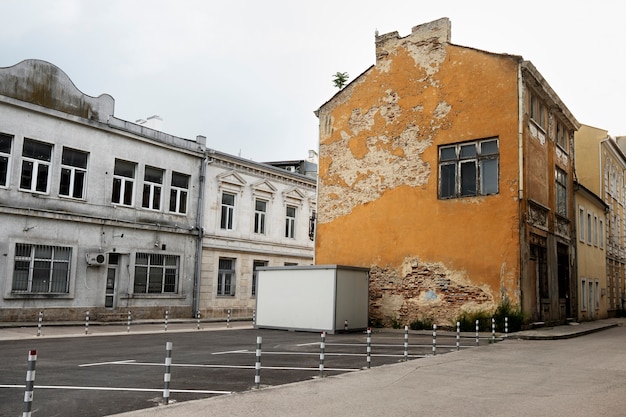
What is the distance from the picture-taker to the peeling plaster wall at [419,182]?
22.5 metres

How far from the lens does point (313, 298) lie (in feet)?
73.5

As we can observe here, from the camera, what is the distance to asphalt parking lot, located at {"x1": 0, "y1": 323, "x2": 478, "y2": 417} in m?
8.14

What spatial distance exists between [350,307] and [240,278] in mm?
12538

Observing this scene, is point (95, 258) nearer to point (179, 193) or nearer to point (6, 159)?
point (6, 159)

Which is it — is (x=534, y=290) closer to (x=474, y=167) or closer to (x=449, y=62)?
(x=474, y=167)

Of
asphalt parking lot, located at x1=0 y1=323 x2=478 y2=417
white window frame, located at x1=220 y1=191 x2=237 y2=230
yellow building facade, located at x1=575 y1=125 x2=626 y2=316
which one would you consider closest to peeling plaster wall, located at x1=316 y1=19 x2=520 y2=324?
asphalt parking lot, located at x1=0 y1=323 x2=478 y2=417

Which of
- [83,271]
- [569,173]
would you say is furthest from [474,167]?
[83,271]

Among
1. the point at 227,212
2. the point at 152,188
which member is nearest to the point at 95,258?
the point at 152,188

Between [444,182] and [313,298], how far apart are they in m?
7.34

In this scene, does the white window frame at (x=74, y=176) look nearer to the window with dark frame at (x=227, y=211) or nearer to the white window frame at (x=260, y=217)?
the window with dark frame at (x=227, y=211)

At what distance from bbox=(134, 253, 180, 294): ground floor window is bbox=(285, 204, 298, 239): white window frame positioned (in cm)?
959

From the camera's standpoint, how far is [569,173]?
98.8ft

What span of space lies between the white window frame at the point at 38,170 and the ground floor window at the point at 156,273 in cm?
566

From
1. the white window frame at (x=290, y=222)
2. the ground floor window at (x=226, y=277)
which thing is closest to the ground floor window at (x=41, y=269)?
the ground floor window at (x=226, y=277)
